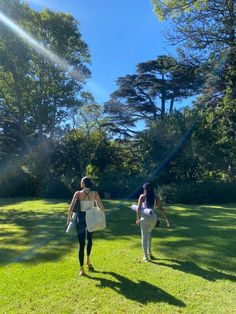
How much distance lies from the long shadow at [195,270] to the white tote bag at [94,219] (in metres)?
1.60

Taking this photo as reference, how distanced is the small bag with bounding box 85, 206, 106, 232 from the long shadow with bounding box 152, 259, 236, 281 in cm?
160

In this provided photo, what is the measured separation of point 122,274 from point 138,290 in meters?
0.88

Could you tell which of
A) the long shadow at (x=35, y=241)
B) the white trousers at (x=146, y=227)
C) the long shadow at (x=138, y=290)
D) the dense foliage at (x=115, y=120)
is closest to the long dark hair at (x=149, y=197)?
the white trousers at (x=146, y=227)

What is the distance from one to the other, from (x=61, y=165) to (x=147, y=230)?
2898 centimetres

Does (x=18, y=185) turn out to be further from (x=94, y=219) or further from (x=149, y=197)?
(x=94, y=219)

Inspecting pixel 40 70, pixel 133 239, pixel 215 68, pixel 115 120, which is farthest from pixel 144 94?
pixel 133 239

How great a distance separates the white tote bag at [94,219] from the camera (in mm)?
6570

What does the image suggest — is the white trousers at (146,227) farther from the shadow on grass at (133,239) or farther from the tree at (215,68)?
the tree at (215,68)

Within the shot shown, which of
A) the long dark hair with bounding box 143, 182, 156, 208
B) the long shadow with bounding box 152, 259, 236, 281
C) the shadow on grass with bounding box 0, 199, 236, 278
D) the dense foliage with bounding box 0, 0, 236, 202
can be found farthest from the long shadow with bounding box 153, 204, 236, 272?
the dense foliage with bounding box 0, 0, 236, 202

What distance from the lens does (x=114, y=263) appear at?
289 inches

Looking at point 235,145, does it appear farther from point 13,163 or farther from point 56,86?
point 13,163

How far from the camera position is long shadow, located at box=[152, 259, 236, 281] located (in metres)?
6.32

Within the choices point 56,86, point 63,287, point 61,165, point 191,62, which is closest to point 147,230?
point 63,287

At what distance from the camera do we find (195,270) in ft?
22.2
